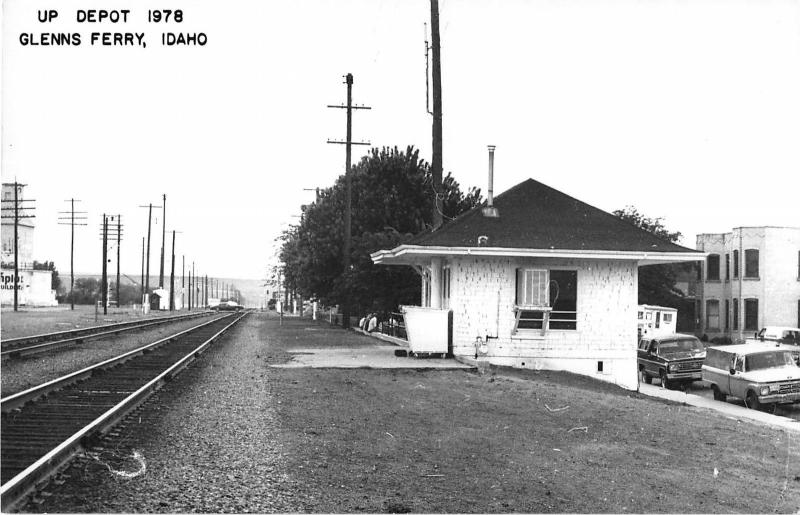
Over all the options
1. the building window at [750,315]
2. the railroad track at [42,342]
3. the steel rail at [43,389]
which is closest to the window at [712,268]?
the building window at [750,315]

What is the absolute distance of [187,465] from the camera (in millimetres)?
8812

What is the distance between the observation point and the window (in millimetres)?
63781

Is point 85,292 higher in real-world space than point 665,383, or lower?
higher

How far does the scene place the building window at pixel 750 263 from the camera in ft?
193

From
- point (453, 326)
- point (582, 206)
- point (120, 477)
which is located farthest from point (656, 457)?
point (582, 206)

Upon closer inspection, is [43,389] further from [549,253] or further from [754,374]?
[754,374]

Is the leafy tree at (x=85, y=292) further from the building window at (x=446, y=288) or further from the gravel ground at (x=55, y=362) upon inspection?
the building window at (x=446, y=288)

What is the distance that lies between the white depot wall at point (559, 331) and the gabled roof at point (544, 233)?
0.52 meters

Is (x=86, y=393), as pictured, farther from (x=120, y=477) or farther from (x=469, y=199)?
(x=469, y=199)

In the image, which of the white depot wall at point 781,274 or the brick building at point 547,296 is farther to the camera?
the white depot wall at point 781,274

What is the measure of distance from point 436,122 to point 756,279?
37121 mm

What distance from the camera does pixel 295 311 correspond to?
110m

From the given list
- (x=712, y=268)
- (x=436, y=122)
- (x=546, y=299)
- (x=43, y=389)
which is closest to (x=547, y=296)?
(x=546, y=299)

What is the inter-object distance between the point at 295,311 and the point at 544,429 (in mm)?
98706
